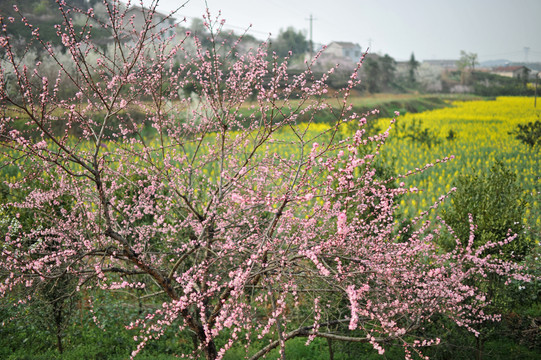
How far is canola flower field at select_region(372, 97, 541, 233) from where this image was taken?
833 cm

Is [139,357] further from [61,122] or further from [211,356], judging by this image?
[61,122]

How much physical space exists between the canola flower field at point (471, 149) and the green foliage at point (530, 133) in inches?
6.2

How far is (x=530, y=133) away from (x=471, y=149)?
180 cm

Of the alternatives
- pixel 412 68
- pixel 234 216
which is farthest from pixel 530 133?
pixel 412 68

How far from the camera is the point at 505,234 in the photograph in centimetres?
444

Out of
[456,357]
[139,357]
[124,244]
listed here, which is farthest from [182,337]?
[456,357]

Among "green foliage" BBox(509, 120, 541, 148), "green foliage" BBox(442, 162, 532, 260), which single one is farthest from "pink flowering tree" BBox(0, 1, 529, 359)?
"green foliage" BBox(509, 120, 541, 148)

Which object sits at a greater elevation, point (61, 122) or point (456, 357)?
point (61, 122)

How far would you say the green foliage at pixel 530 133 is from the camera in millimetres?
8703

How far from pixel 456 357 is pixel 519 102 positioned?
7.56m

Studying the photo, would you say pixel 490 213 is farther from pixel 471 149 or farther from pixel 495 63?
pixel 495 63

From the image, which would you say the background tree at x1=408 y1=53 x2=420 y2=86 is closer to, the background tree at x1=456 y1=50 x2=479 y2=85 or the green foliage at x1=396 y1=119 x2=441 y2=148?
the green foliage at x1=396 y1=119 x2=441 y2=148

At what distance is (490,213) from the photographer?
14.7ft

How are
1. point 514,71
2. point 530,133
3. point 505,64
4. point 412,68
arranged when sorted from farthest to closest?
point 412,68 < point 505,64 < point 514,71 < point 530,133
